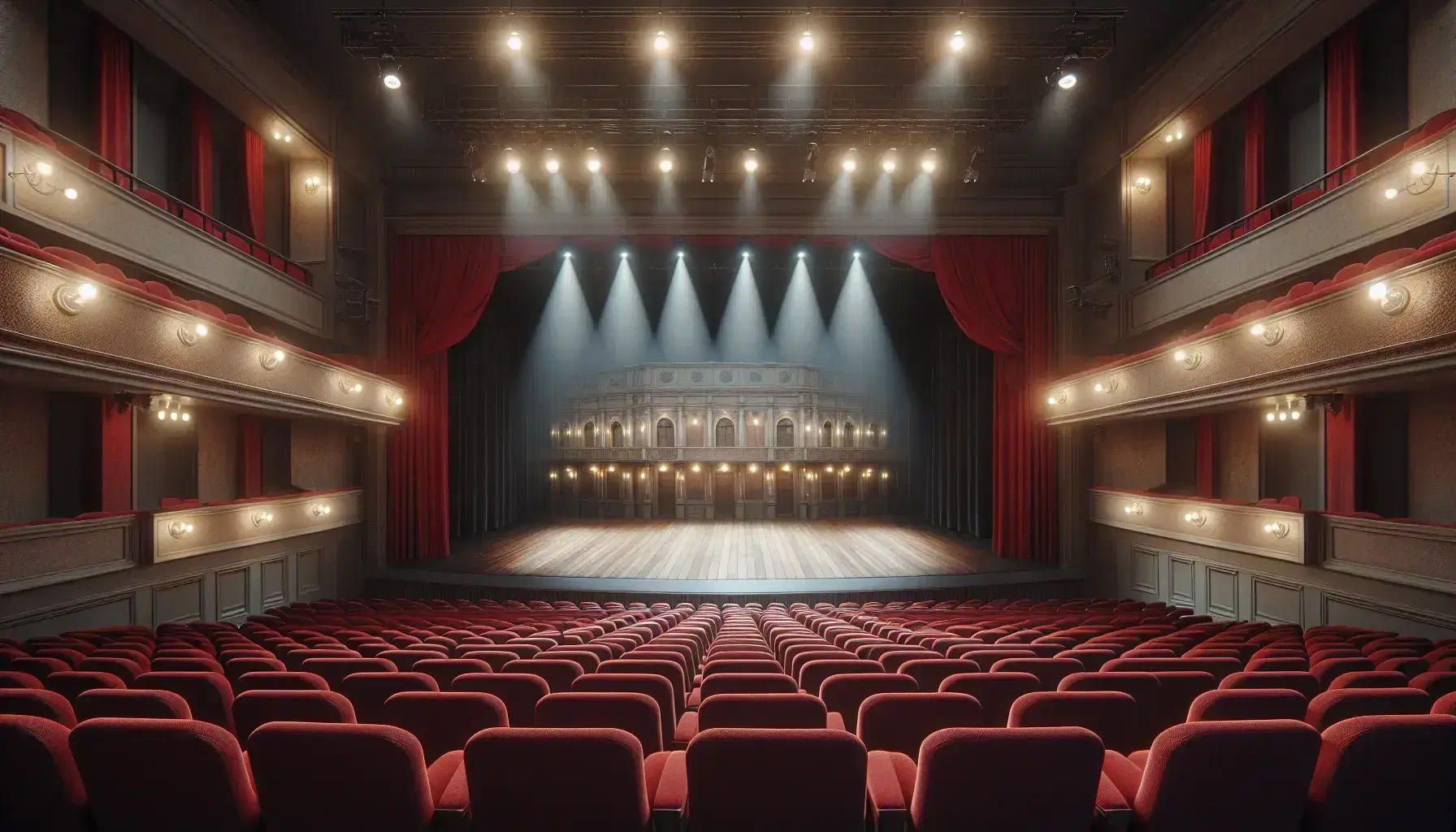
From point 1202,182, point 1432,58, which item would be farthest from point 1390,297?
point 1202,182

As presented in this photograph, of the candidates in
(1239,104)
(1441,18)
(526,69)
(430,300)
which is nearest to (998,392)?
(1239,104)

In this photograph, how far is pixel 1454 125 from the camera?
18.3ft

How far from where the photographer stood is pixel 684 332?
79.3ft

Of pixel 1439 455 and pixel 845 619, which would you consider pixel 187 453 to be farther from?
pixel 1439 455

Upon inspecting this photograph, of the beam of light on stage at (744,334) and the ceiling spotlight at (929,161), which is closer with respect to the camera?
the ceiling spotlight at (929,161)

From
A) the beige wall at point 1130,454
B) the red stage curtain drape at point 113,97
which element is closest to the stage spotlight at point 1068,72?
the beige wall at point 1130,454

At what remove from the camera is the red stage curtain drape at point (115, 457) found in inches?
288

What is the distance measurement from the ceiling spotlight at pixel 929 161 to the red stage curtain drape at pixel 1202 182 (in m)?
3.83

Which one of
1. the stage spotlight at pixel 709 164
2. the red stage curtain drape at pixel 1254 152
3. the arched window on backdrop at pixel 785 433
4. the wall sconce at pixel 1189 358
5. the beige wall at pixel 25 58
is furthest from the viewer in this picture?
the arched window on backdrop at pixel 785 433

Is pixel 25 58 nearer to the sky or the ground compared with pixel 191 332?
nearer to the sky

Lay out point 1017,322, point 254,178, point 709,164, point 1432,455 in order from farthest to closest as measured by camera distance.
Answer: point 1017,322, point 709,164, point 254,178, point 1432,455

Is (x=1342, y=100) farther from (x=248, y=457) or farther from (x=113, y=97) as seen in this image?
(x=248, y=457)

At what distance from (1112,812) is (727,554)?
1337 centimetres

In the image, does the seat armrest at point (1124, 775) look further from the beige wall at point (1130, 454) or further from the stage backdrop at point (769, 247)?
the stage backdrop at point (769, 247)
